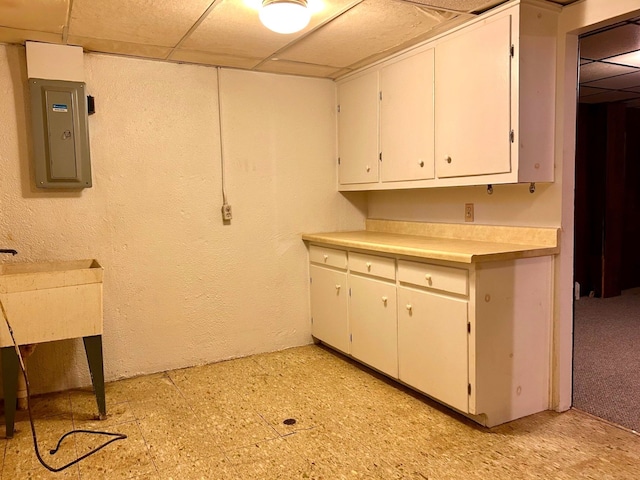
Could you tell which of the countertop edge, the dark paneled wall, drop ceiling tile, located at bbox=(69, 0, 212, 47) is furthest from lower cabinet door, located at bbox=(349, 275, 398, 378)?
the dark paneled wall

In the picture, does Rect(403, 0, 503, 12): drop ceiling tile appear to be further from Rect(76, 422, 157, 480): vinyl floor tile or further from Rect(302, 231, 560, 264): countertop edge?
Rect(76, 422, 157, 480): vinyl floor tile

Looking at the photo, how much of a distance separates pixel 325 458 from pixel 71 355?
189 centimetres

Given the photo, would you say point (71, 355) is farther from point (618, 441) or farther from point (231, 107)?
point (618, 441)

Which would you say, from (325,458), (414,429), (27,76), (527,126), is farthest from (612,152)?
(27,76)

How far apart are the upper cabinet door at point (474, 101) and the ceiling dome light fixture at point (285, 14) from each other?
91 centimetres

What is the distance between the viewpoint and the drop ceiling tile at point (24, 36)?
2.70 m

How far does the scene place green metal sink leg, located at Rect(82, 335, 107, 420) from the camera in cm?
263

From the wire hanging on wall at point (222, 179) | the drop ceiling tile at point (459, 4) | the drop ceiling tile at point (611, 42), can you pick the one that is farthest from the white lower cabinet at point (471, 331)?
the drop ceiling tile at point (611, 42)

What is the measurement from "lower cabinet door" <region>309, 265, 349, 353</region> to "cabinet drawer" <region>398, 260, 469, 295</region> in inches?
27.9

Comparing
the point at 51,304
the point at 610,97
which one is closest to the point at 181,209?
the point at 51,304

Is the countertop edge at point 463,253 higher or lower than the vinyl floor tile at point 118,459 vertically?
higher

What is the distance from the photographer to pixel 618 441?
2.35 m

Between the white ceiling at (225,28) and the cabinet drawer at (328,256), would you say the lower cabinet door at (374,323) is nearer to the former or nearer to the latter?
the cabinet drawer at (328,256)

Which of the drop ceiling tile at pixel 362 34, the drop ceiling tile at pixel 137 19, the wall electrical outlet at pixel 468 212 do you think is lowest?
the wall electrical outlet at pixel 468 212
